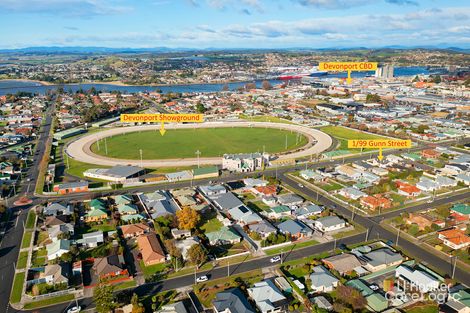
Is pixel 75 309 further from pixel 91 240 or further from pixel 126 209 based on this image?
pixel 126 209

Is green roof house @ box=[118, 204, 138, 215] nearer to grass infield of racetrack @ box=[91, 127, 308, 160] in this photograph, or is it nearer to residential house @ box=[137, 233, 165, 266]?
residential house @ box=[137, 233, 165, 266]

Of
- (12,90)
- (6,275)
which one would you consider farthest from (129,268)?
(12,90)

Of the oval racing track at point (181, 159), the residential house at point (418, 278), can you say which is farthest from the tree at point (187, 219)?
the oval racing track at point (181, 159)

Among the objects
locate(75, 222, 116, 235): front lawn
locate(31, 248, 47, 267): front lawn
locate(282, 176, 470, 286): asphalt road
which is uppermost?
locate(282, 176, 470, 286): asphalt road

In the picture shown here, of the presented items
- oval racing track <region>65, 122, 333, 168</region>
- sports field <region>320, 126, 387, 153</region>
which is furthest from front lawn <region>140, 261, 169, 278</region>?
sports field <region>320, 126, 387, 153</region>

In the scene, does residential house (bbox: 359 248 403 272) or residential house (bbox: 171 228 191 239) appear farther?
residential house (bbox: 171 228 191 239)

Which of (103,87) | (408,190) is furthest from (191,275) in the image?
(103,87)

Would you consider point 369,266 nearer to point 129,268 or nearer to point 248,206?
point 248,206

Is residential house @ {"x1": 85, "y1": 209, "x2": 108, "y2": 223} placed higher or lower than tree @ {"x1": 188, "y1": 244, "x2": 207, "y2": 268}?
lower
